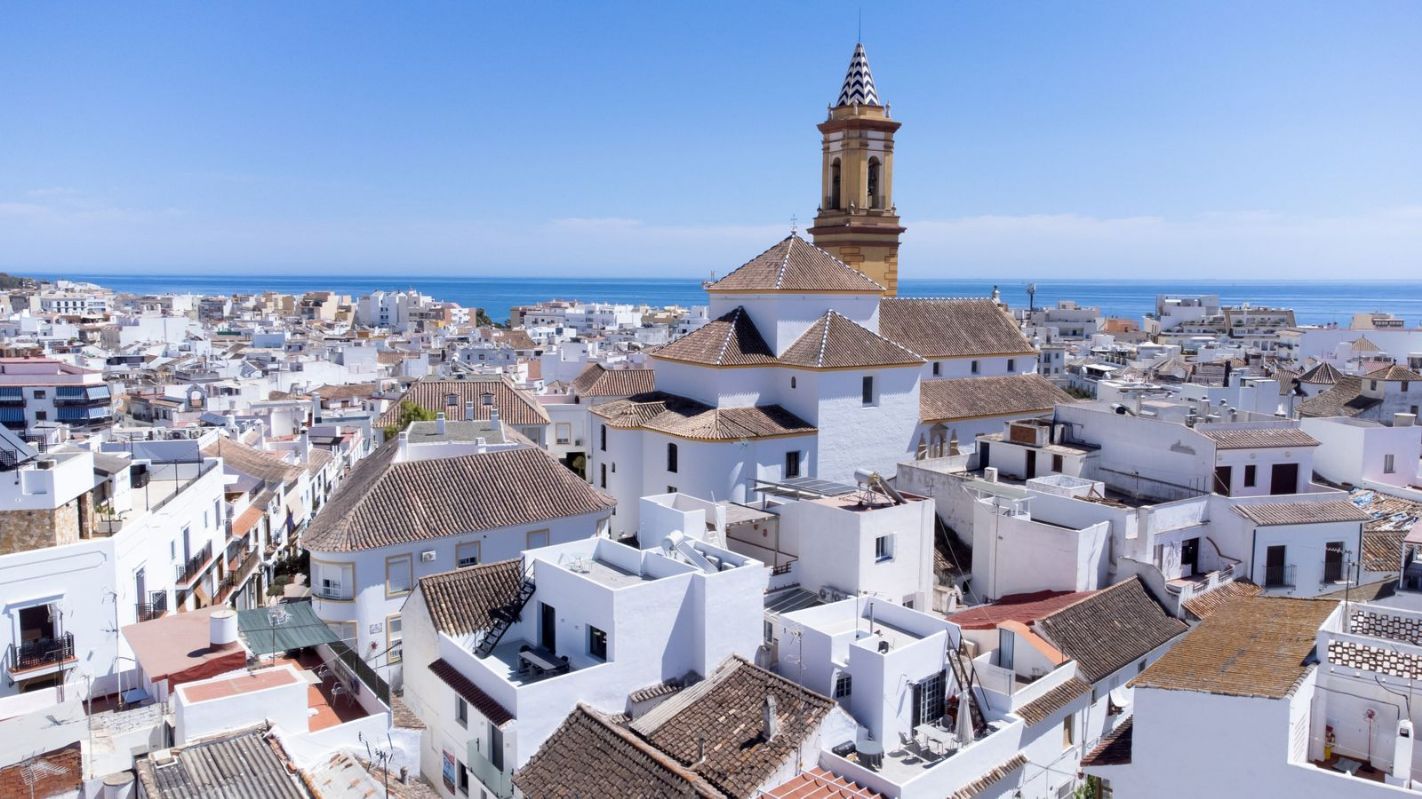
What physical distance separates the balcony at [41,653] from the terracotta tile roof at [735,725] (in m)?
8.72

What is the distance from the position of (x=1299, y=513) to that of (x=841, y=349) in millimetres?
10680

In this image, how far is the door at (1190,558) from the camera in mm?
21078

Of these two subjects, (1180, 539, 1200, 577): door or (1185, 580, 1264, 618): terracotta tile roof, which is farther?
(1180, 539, 1200, 577): door

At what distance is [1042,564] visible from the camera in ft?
65.9

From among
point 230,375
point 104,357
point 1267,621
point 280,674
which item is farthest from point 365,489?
point 104,357

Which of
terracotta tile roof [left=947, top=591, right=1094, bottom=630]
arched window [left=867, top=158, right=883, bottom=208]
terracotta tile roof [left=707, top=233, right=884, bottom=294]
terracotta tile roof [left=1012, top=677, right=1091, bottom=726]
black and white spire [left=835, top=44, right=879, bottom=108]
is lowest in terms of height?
terracotta tile roof [left=1012, top=677, right=1091, bottom=726]

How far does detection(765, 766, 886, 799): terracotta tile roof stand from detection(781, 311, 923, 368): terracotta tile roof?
43.0 ft

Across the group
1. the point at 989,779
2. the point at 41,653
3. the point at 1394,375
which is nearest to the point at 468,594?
the point at 41,653

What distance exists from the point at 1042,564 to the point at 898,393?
7.25 metres

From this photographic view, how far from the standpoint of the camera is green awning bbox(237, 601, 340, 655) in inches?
549

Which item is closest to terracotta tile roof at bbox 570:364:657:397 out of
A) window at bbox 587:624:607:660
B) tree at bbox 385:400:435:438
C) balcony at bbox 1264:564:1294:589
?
tree at bbox 385:400:435:438

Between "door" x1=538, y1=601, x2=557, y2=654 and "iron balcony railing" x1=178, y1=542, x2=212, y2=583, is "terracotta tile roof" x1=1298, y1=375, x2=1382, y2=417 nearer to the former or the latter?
"door" x1=538, y1=601, x2=557, y2=654

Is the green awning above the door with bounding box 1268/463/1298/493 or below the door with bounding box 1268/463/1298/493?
below

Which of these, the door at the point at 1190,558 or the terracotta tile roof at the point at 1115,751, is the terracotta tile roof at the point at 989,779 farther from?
the door at the point at 1190,558
